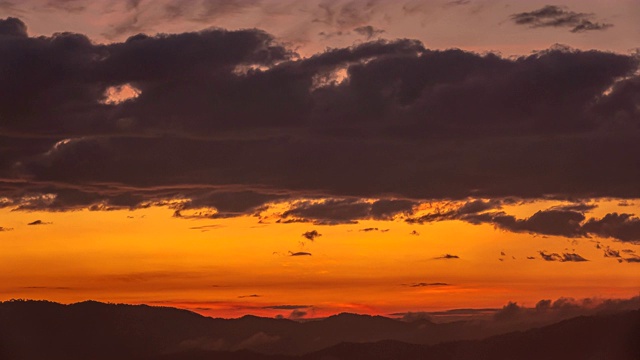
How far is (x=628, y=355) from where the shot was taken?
148 meters

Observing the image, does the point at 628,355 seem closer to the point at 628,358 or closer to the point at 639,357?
the point at 628,358

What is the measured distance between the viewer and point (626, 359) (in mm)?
144625

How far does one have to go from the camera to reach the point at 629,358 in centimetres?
14275

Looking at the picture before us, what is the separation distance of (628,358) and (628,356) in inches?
108

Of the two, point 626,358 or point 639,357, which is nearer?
point 639,357

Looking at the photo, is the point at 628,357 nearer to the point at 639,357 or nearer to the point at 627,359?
the point at 627,359

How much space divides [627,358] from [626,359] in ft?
2.20

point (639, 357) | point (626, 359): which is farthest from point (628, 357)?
point (639, 357)

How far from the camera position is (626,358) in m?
146

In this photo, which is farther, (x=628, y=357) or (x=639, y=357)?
(x=628, y=357)

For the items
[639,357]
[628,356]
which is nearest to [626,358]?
[628,356]

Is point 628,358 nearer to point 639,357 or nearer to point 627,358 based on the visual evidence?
point 627,358

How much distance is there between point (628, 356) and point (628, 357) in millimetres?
1563

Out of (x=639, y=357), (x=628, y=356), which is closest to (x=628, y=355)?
(x=628, y=356)
